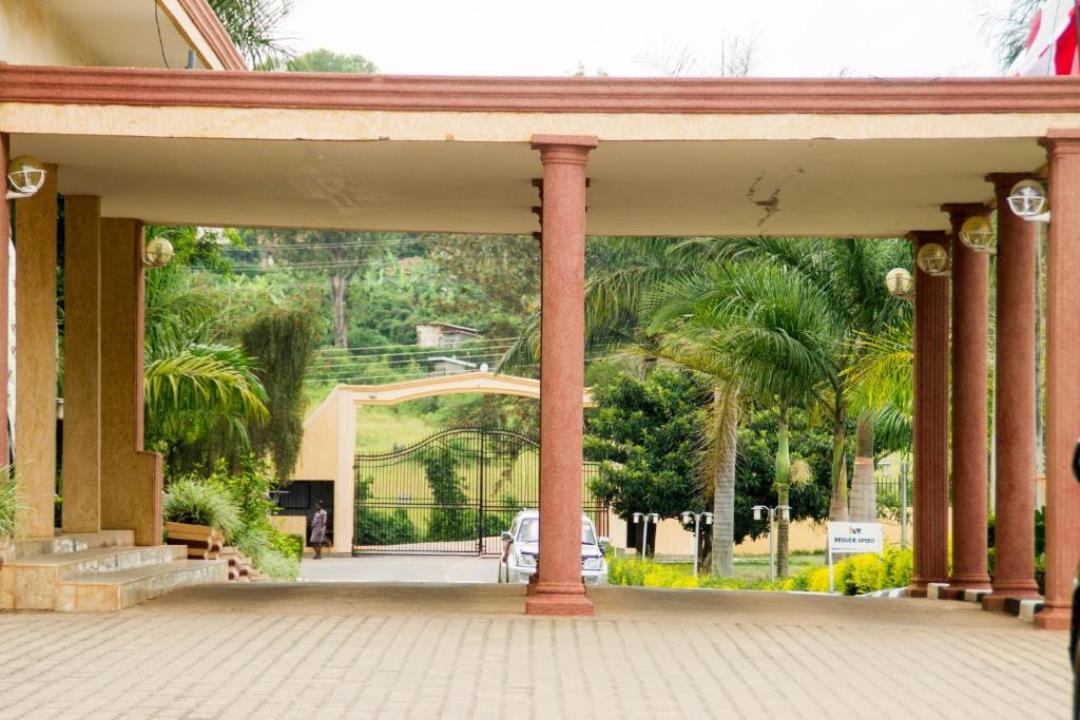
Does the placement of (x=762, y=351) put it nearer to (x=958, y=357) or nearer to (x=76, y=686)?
(x=958, y=357)

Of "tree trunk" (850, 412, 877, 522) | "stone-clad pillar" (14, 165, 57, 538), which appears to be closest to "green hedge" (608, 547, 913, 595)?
"tree trunk" (850, 412, 877, 522)

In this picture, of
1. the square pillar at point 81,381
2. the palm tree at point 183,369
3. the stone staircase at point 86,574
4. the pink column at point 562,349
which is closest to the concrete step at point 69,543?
the stone staircase at point 86,574

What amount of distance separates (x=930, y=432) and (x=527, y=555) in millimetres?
9039

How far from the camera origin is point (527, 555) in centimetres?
2383

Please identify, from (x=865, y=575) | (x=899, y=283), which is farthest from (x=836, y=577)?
(x=899, y=283)

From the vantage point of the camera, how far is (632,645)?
10602 millimetres

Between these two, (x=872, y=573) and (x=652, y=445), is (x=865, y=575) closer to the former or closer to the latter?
(x=872, y=573)

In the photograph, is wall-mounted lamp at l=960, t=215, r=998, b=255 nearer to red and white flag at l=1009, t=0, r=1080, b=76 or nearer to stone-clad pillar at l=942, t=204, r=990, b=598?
stone-clad pillar at l=942, t=204, r=990, b=598

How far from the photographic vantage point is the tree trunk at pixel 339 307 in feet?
196

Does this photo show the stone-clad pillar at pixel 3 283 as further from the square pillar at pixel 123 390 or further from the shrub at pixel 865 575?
the shrub at pixel 865 575

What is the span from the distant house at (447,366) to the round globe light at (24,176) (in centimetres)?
4038

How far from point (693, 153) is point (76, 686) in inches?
261

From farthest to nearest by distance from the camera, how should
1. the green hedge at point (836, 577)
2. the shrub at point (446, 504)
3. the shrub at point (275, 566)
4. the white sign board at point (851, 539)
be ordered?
the shrub at point (446, 504) < the shrub at point (275, 566) < the white sign board at point (851, 539) < the green hedge at point (836, 577)

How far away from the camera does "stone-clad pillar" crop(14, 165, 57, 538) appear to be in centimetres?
1411
